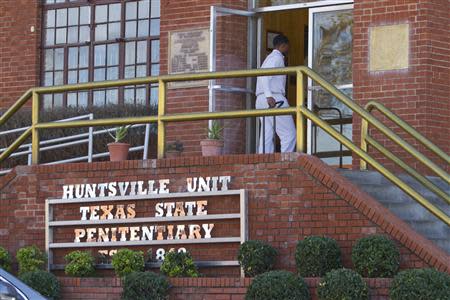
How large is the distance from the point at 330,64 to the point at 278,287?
5.29 meters

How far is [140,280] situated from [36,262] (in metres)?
1.82

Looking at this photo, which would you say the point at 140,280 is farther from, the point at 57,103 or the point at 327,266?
the point at 57,103

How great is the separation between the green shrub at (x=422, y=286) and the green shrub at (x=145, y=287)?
2677 mm

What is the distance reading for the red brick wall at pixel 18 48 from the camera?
20781 millimetres

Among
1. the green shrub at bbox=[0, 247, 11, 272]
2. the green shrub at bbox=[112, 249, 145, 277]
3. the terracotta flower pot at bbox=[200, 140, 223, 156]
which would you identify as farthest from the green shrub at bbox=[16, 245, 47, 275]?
the terracotta flower pot at bbox=[200, 140, 223, 156]

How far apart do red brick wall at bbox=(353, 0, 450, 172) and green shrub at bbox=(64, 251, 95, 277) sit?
144 inches

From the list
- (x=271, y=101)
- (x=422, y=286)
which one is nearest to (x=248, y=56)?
(x=271, y=101)

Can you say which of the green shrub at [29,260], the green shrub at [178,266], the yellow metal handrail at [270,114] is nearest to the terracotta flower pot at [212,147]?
the yellow metal handrail at [270,114]

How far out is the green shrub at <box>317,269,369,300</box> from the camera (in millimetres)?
13477

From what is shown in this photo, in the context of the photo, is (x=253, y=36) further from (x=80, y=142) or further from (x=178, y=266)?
(x=178, y=266)

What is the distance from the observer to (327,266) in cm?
1420

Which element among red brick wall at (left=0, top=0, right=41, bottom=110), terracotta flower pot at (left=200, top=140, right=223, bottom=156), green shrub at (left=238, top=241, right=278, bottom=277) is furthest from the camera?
red brick wall at (left=0, top=0, right=41, bottom=110)

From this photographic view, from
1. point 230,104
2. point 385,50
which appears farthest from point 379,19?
point 230,104

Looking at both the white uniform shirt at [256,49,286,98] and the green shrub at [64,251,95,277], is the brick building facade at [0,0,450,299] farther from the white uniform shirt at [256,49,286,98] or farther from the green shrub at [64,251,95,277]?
the white uniform shirt at [256,49,286,98]
